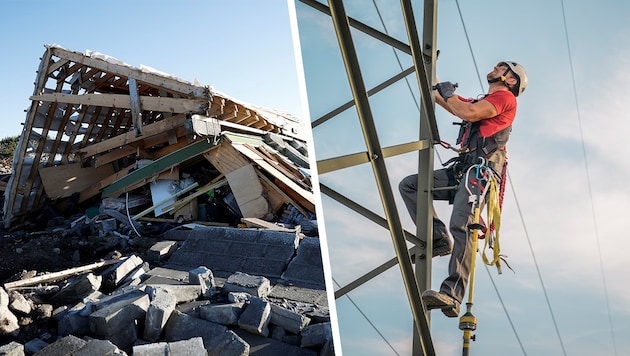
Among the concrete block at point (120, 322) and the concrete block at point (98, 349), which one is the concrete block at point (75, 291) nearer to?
the concrete block at point (120, 322)

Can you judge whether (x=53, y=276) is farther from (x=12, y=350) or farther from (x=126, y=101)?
(x=126, y=101)

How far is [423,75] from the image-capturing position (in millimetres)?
3471

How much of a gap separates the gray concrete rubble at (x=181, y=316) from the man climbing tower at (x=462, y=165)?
3.41ft

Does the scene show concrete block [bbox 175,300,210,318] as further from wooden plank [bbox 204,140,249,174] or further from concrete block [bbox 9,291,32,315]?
Answer: wooden plank [bbox 204,140,249,174]

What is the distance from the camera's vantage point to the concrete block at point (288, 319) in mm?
4281

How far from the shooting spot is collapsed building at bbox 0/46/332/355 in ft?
19.2

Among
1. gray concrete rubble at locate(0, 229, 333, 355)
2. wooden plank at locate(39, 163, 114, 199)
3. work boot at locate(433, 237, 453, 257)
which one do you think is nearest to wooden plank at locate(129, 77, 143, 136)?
wooden plank at locate(39, 163, 114, 199)

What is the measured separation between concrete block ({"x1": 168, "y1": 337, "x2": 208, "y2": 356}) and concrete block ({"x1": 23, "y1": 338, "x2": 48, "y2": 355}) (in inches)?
44.9

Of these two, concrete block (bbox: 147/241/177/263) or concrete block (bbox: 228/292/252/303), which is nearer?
concrete block (bbox: 228/292/252/303)

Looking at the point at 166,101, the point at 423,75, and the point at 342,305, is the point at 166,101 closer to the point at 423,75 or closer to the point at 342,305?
the point at 342,305

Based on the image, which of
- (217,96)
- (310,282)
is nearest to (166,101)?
(217,96)

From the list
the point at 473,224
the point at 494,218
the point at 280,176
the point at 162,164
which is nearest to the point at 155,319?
the point at 473,224

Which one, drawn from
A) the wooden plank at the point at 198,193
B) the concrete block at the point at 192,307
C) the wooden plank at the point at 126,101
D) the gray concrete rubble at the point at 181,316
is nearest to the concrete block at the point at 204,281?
the gray concrete rubble at the point at 181,316

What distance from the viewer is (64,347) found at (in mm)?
3867
